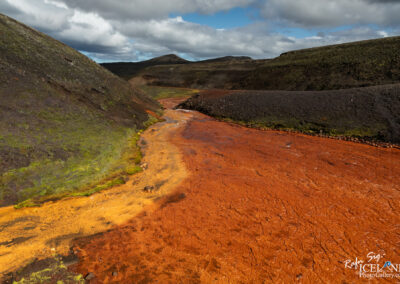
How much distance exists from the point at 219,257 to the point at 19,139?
38.5ft

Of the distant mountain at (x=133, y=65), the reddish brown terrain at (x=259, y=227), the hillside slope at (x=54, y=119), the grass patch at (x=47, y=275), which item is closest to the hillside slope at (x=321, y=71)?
the reddish brown terrain at (x=259, y=227)

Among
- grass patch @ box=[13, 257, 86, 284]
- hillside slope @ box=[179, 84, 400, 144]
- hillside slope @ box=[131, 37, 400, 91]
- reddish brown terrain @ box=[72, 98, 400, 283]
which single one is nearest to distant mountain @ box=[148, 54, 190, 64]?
hillside slope @ box=[131, 37, 400, 91]

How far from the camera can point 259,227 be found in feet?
22.9

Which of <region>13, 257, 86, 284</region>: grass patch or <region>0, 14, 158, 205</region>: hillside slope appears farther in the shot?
<region>0, 14, 158, 205</region>: hillside slope

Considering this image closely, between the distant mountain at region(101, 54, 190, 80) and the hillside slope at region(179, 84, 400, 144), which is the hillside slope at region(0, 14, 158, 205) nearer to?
the hillside slope at region(179, 84, 400, 144)

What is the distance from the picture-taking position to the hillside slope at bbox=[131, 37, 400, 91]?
36.5m

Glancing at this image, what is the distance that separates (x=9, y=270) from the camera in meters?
5.42

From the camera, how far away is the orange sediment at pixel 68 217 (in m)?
6.09

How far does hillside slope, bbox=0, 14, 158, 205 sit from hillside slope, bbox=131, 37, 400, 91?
34713 mm

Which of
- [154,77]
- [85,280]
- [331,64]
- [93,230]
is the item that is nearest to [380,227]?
[85,280]

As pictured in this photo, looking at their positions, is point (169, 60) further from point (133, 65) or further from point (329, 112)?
point (329, 112)

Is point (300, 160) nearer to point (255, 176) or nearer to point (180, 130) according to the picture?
point (255, 176)

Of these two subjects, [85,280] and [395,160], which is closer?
[85,280]

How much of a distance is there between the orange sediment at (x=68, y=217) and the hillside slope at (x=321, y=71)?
131 feet
